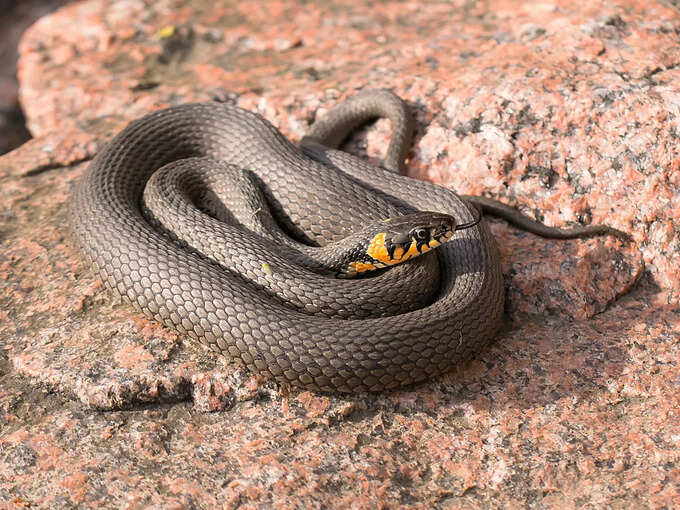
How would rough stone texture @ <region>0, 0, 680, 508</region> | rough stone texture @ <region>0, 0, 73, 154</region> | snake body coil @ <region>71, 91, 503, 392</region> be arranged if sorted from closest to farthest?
rough stone texture @ <region>0, 0, 680, 508</region>, snake body coil @ <region>71, 91, 503, 392</region>, rough stone texture @ <region>0, 0, 73, 154</region>

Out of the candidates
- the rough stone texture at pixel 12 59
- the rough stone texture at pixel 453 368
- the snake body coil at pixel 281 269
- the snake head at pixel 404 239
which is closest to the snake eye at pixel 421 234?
the snake head at pixel 404 239

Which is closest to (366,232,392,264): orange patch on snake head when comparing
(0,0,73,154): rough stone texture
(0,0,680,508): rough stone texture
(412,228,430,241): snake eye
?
(412,228,430,241): snake eye

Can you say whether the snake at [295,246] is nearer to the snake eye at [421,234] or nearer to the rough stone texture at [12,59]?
the snake eye at [421,234]

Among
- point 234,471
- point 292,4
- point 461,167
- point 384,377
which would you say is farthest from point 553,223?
point 292,4

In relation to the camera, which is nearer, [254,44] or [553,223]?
[553,223]

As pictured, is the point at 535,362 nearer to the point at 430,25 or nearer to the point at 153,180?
the point at 153,180

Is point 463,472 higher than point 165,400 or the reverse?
the reverse

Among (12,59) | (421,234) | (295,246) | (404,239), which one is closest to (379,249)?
(404,239)

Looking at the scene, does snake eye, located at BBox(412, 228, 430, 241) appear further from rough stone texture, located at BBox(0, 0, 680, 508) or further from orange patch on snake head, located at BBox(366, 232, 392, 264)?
rough stone texture, located at BBox(0, 0, 680, 508)
